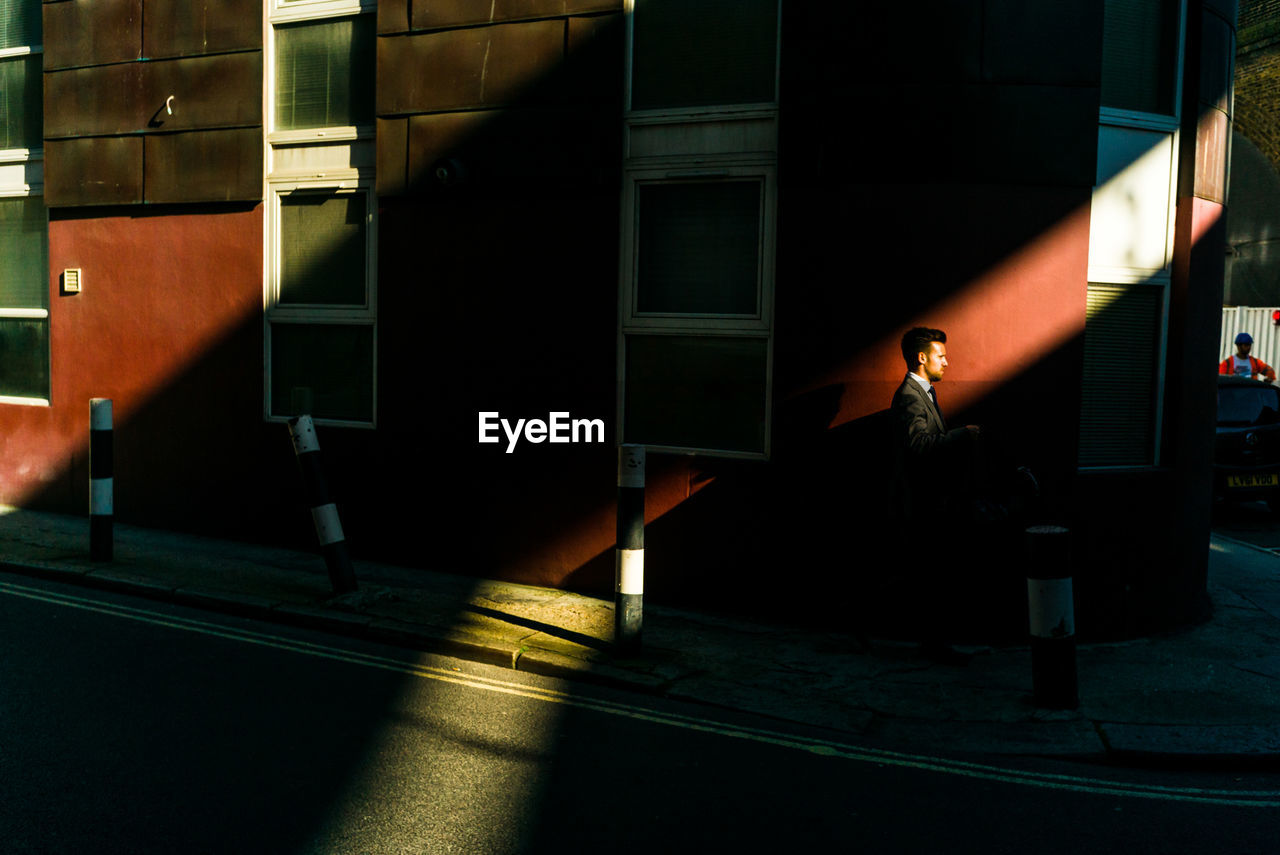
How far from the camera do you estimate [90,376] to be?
10344mm

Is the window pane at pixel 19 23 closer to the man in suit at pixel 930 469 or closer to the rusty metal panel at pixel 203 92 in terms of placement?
the rusty metal panel at pixel 203 92

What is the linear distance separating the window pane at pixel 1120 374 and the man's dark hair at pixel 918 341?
4.09 ft

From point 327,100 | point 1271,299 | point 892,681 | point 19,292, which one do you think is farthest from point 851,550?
point 1271,299

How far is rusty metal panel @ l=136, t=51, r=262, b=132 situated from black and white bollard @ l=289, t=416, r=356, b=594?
131 inches

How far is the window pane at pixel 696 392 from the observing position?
7.57 meters

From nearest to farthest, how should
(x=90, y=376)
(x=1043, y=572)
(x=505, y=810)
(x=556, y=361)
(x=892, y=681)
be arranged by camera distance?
1. (x=505, y=810)
2. (x=1043, y=572)
3. (x=892, y=681)
4. (x=556, y=361)
5. (x=90, y=376)

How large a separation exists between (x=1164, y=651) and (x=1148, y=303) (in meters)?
2.24

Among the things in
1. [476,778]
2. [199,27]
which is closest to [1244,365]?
[199,27]

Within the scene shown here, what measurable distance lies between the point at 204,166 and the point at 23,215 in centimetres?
257

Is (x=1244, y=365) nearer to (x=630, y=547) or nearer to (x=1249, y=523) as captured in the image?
(x=1249, y=523)

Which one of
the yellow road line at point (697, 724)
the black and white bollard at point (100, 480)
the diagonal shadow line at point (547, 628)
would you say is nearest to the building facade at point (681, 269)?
the diagonal shadow line at point (547, 628)

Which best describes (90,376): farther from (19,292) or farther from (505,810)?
(505,810)

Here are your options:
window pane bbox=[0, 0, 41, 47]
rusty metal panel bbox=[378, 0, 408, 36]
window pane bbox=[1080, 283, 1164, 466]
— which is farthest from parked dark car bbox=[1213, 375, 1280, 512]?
window pane bbox=[0, 0, 41, 47]

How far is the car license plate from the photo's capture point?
12.8m
